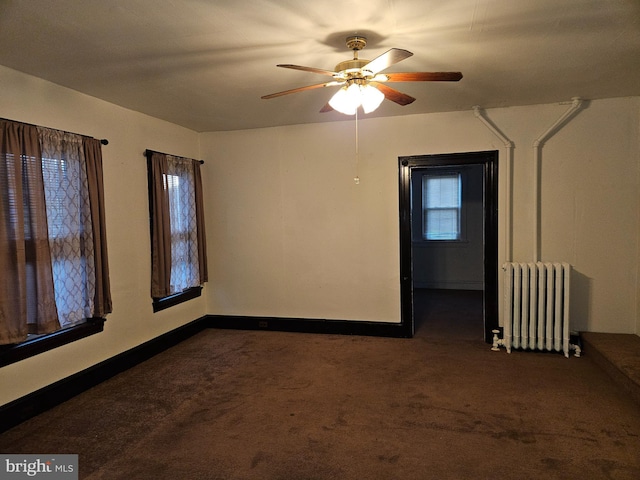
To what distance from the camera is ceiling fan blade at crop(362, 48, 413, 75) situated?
1.89 meters

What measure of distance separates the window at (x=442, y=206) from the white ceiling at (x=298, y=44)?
340 cm

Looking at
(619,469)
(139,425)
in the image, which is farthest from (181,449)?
(619,469)

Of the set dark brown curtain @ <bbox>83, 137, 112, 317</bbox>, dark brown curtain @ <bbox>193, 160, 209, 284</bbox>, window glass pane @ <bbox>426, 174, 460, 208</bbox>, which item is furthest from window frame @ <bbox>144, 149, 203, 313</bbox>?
window glass pane @ <bbox>426, 174, 460, 208</bbox>

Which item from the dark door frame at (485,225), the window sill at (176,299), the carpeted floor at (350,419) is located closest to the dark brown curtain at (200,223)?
the window sill at (176,299)

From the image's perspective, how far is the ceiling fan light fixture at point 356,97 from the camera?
7.63 feet

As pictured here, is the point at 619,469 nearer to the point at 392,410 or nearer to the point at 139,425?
the point at 392,410

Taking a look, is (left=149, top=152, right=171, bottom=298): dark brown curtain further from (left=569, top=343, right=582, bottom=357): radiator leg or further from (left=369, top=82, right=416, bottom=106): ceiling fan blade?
(left=569, top=343, right=582, bottom=357): radiator leg

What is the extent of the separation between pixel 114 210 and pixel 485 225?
3.72m

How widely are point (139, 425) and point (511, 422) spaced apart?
8.37 ft

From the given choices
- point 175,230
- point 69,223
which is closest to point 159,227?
point 175,230

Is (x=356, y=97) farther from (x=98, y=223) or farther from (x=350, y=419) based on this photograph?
(x=98, y=223)

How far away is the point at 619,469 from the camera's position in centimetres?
211

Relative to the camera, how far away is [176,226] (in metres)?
4.39

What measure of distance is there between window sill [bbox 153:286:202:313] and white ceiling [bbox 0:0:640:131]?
2.01 meters
